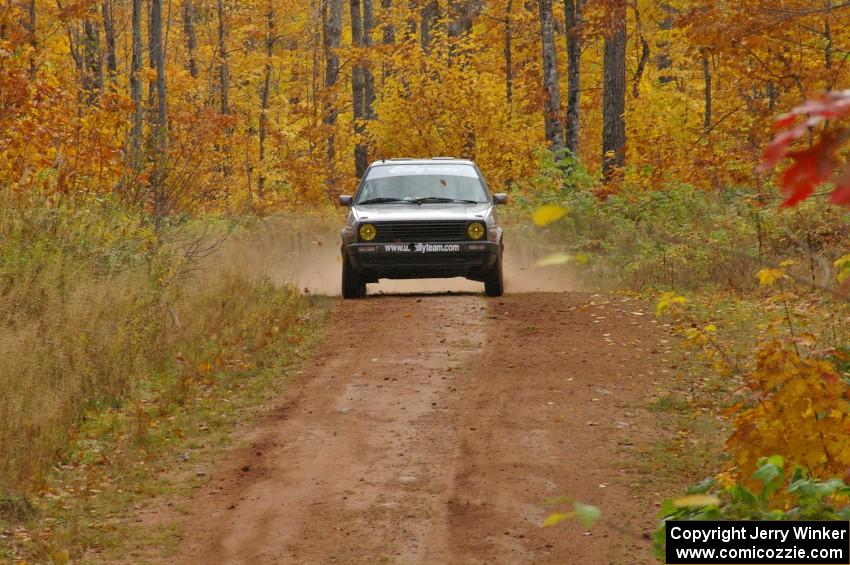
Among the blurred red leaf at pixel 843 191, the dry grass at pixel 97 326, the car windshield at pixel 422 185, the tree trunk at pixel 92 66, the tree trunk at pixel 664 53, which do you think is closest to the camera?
the blurred red leaf at pixel 843 191

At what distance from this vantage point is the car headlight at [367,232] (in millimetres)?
15031

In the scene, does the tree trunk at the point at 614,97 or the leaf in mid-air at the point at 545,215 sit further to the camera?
the tree trunk at the point at 614,97

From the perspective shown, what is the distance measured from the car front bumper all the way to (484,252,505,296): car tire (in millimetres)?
260

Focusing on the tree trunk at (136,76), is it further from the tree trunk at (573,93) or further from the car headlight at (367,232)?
the tree trunk at (573,93)

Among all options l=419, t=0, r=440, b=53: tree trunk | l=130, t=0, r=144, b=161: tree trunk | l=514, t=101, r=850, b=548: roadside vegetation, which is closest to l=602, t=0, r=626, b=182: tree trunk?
l=514, t=101, r=850, b=548: roadside vegetation

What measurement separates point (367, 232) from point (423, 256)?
0.76 meters

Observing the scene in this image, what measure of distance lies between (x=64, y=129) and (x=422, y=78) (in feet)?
40.4

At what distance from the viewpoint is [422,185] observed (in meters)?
16.1

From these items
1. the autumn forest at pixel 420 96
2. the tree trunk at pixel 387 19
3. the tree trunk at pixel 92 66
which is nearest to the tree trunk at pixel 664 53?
the autumn forest at pixel 420 96

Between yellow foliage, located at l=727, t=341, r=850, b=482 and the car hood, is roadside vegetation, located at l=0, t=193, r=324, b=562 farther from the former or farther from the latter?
yellow foliage, located at l=727, t=341, r=850, b=482

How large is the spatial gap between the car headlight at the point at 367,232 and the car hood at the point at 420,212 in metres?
0.10

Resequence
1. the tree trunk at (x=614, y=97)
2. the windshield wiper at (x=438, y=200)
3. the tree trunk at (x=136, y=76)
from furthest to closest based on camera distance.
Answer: the tree trunk at (x=614, y=97) → the windshield wiper at (x=438, y=200) → the tree trunk at (x=136, y=76)

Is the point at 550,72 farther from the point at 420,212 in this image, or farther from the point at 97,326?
the point at 97,326

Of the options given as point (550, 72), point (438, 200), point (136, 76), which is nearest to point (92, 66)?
point (136, 76)
